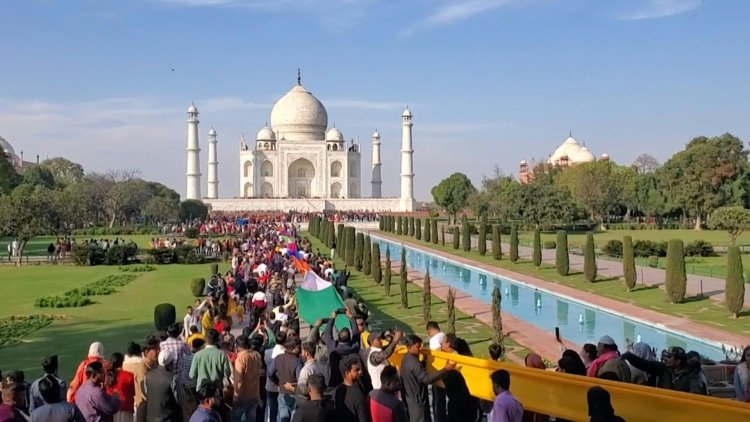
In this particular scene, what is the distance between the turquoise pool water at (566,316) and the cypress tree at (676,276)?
1396mm

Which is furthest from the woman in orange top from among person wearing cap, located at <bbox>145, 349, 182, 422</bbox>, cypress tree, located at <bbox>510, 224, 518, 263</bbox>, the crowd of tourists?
cypress tree, located at <bbox>510, 224, 518, 263</bbox>

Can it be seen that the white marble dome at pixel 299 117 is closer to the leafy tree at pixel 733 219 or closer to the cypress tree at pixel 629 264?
the leafy tree at pixel 733 219

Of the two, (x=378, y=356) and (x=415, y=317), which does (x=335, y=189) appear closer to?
(x=415, y=317)

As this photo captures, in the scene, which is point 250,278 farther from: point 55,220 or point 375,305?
point 55,220

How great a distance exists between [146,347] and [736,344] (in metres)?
8.45

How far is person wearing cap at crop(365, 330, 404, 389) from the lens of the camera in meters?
5.00

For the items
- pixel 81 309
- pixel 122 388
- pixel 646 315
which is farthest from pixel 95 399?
pixel 646 315

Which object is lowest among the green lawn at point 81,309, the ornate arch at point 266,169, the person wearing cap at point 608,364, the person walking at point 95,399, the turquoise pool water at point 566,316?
the turquoise pool water at point 566,316

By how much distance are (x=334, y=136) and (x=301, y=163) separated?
12.2ft

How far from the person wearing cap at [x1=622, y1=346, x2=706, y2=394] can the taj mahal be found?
52533 mm

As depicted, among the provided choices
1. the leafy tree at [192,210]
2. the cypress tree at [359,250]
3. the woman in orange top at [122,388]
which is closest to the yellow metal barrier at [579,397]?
the woman in orange top at [122,388]

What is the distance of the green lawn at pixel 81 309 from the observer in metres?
9.41

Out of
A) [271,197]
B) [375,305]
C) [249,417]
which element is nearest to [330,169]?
[271,197]

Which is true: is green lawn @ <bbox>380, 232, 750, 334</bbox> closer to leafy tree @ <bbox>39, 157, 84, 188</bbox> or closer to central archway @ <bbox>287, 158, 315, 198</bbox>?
central archway @ <bbox>287, 158, 315, 198</bbox>
